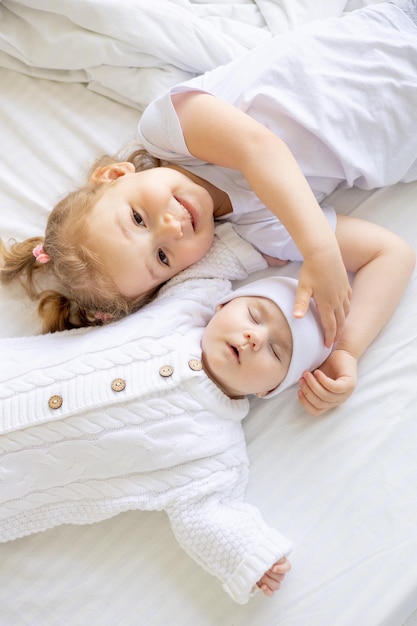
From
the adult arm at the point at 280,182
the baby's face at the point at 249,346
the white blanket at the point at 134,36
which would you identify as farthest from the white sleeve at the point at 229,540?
the white blanket at the point at 134,36

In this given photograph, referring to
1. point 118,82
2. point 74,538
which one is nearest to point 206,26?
point 118,82

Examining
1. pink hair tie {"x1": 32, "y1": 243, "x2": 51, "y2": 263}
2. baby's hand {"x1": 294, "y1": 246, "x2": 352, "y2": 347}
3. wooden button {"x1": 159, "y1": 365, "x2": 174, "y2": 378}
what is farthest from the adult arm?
pink hair tie {"x1": 32, "y1": 243, "x2": 51, "y2": 263}

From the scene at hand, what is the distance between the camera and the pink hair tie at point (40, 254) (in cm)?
123

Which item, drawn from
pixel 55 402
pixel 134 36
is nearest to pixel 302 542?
pixel 55 402

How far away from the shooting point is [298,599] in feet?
3.60

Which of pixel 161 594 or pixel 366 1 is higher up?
pixel 366 1

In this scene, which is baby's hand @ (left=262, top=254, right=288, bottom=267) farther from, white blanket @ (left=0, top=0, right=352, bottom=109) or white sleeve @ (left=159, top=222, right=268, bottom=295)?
white blanket @ (left=0, top=0, right=352, bottom=109)

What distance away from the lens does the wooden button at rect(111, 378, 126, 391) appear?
3.67ft

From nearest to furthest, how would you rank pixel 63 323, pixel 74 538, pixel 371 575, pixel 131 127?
1. pixel 371 575
2. pixel 74 538
3. pixel 63 323
4. pixel 131 127

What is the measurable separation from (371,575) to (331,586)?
0.07 metres

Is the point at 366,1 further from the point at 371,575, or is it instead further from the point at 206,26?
the point at 371,575

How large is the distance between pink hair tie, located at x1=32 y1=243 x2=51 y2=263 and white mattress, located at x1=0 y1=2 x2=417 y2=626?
0.53 m

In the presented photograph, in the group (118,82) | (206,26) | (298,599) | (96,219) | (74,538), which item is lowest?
(74,538)

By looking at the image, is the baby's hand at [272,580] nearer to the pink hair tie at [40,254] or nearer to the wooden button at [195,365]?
the wooden button at [195,365]
